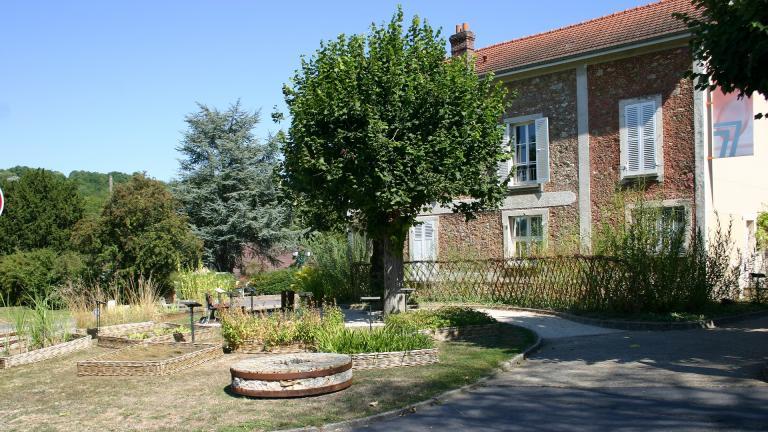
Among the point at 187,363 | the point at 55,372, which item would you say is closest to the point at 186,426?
the point at 187,363

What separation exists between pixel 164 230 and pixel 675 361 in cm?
1513

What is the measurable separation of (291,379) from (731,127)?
13.7 meters

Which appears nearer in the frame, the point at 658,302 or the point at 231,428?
the point at 231,428

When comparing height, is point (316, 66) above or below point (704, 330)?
above

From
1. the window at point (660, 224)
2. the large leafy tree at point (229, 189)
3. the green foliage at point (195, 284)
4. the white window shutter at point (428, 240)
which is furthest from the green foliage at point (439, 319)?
the large leafy tree at point (229, 189)

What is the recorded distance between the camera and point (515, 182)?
65.9 feet

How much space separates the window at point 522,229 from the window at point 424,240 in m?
2.66

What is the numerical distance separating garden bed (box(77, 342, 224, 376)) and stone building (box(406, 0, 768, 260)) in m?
9.31

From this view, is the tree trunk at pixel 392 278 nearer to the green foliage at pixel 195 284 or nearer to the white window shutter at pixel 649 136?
the green foliage at pixel 195 284

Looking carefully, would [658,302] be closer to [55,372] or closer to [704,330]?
[704,330]

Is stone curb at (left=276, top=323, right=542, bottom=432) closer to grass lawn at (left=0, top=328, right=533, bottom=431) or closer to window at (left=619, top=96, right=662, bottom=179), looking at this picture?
grass lawn at (left=0, top=328, right=533, bottom=431)

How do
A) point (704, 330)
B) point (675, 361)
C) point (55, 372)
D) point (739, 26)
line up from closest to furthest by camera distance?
point (739, 26) < point (675, 361) < point (55, 372) < point (704, 330)

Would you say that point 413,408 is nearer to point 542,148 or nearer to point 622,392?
point 622,392

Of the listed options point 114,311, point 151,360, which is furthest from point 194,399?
point 114,311
